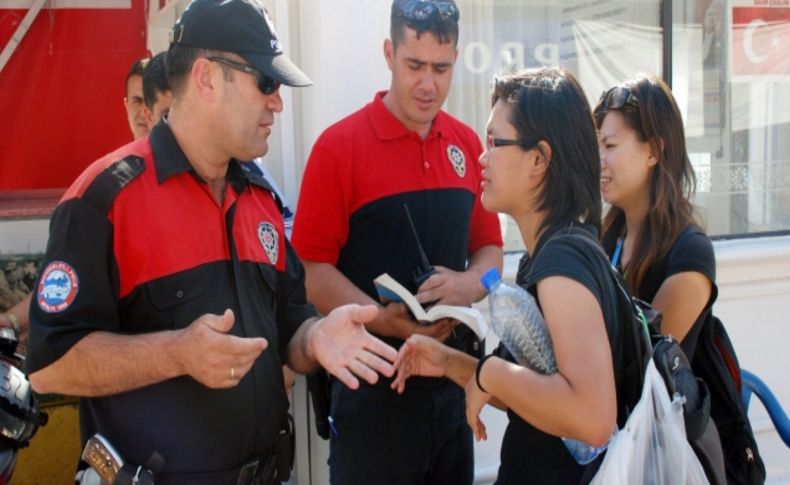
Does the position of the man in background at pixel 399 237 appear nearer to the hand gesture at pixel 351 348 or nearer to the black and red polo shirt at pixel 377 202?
the black and red polo shirt at pixel 377 202

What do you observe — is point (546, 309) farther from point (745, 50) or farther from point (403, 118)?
point (745, 50)

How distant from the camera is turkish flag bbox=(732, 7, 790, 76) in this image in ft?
16.6

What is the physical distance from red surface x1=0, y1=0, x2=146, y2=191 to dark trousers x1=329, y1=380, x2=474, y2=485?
4.46 m

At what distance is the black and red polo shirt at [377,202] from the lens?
2.98 m

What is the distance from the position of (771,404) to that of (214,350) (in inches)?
78.9

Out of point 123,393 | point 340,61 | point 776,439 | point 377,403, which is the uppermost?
point 340,61

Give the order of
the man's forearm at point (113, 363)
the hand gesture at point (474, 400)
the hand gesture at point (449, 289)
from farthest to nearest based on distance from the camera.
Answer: the hand gesture at point (449, 289) → the hand gesture at point (474, 400) → the man's forearm at point (113, 363)

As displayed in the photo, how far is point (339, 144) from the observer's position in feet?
9.91

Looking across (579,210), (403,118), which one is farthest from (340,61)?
(579,210)

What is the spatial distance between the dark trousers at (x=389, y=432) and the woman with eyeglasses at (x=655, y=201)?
2.64 feet

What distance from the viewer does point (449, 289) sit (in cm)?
287

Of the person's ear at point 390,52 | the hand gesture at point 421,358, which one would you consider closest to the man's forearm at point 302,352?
the hand gesture at point 421,358

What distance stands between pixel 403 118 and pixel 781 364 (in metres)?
2.79

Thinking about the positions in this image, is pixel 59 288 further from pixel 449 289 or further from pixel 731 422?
pixel 731 422
